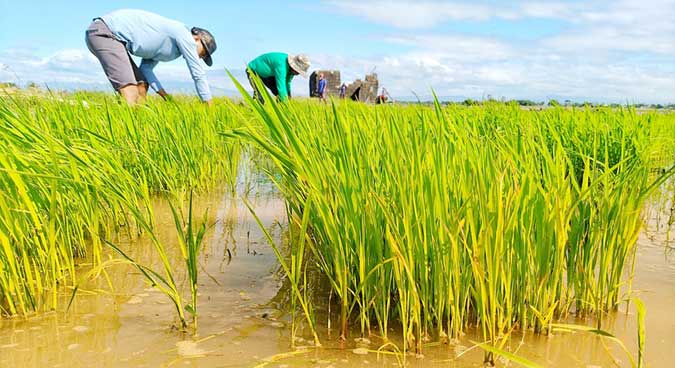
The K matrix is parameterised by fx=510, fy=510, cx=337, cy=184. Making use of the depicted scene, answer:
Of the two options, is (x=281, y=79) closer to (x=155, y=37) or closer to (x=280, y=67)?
(x=280, y=67)

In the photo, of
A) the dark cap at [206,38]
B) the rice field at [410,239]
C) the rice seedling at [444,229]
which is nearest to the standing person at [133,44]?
the dark cap at [206,38]

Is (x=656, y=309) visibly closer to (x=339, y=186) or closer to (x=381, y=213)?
(x=381, y=213)

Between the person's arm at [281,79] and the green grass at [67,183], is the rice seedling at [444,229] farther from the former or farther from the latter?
the person's arm at [281,79]

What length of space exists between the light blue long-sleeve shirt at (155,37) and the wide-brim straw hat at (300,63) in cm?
Result: 177

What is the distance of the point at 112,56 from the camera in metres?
4.16

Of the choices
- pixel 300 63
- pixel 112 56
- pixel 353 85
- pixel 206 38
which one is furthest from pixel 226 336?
pixel 353 85

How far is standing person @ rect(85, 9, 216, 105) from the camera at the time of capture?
4.14 metres

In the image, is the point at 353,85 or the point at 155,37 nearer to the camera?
the point at 155,37

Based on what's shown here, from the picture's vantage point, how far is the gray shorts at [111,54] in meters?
4.11

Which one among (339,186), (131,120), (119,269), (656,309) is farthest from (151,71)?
(656,309)

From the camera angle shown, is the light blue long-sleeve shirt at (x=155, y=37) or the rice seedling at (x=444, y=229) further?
the light blue long-sleeve shirt at (x=155, y=37)

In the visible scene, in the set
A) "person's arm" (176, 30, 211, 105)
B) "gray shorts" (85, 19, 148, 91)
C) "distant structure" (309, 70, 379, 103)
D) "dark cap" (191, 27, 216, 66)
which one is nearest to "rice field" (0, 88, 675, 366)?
"gray shorts" (85, 19, 148, 91)

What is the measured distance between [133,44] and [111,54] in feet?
0.67

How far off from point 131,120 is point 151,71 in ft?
7.23
